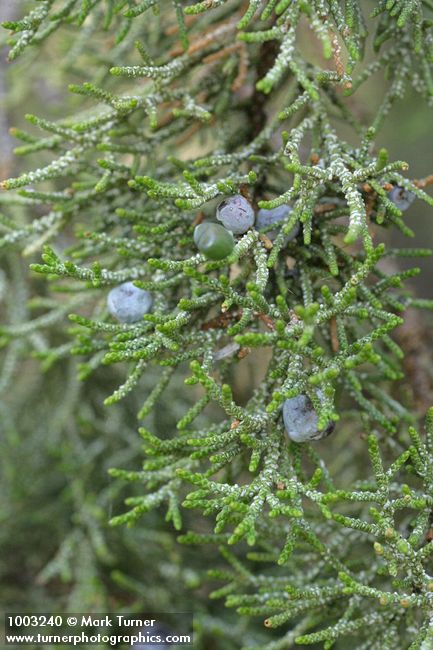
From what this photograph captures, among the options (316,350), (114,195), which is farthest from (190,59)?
(316,350)

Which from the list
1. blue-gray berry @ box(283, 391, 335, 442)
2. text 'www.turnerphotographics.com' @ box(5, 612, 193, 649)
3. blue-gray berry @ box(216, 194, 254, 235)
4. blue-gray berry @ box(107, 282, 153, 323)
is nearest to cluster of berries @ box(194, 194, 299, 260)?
blue-gray berry @ box(216, 194, 254, 235)

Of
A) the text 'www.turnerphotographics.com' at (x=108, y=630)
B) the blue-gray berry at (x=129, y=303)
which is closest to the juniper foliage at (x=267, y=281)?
the blue-gray berry at (x=129, y=303)

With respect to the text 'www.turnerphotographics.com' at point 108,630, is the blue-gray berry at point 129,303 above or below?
above

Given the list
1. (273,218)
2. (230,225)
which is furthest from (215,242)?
(273,218)

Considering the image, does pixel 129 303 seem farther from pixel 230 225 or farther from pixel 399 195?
pixel 399 195

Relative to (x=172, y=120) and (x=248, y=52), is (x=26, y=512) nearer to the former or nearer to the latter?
(x=172, y=120)

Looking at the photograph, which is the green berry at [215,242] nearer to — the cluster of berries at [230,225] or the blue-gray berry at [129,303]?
the cluster of berries at [230,225]
